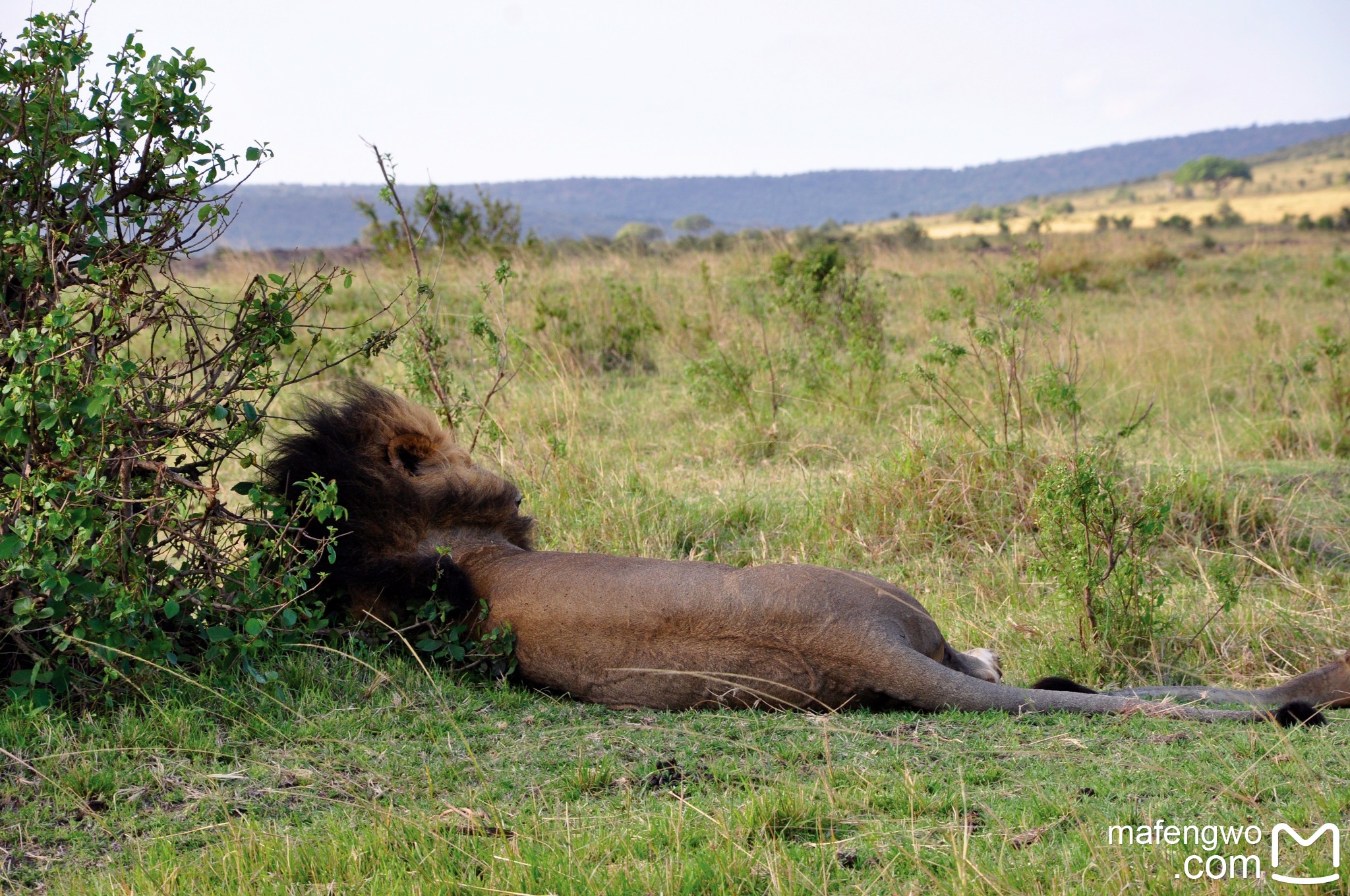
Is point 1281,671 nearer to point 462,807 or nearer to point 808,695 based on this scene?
point 808,695

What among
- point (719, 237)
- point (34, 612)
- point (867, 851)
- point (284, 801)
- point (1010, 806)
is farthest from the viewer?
point (719, 237)

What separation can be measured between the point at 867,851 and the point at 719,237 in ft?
82.4

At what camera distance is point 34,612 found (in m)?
3.39

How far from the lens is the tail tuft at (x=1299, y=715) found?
3.38 m

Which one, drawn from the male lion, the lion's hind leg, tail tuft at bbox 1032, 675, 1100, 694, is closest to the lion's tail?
the male lion

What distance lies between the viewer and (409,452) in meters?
4.53

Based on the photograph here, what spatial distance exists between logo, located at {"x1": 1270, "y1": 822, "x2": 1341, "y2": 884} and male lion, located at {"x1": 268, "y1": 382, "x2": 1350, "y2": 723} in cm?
90

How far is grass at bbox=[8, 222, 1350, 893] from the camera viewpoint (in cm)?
261

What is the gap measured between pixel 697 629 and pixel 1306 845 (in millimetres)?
1813

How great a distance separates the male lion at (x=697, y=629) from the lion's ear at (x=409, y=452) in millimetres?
136

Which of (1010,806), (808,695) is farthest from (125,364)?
(1010,806)

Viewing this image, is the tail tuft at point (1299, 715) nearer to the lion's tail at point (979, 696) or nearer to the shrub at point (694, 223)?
the lion's tail at point (979, 696)

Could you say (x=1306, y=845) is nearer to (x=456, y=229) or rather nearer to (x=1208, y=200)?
(x=456, y=229)

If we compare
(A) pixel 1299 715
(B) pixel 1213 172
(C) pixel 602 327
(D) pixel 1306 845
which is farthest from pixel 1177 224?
(B) pixel 1213 172
